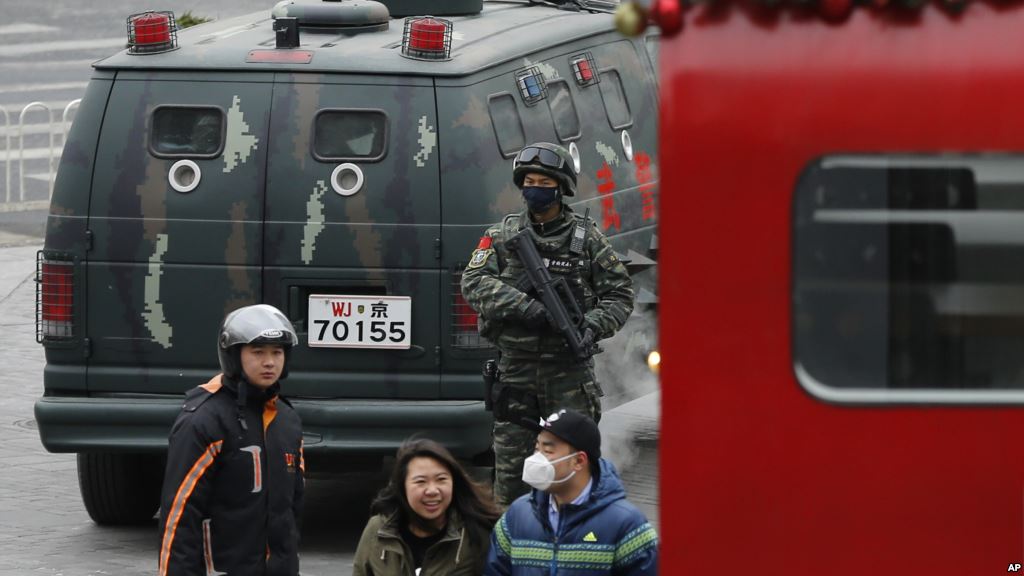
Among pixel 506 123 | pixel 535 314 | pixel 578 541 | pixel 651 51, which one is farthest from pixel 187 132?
pixel 578 541

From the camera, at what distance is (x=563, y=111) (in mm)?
9672

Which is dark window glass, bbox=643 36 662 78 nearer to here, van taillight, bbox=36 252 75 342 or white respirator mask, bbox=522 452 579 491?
van taillight, bbox=36 252 75 342

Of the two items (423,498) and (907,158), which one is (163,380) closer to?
(423,498)

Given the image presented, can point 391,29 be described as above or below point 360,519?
above

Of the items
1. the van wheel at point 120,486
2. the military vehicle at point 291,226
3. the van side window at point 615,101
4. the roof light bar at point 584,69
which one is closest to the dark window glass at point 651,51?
the van side window at point 615,101

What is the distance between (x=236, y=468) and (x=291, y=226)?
108 inches

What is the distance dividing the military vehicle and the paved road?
0.47 meters

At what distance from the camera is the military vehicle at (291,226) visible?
28.8ft

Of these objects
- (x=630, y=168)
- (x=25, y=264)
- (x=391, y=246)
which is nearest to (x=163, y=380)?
(x=391, y=246)

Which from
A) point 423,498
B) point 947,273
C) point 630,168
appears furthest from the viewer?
point 630,168

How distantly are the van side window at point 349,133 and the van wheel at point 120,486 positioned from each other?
1.67m

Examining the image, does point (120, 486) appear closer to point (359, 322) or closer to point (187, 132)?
point (359, 322)

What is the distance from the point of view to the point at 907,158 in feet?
13.6

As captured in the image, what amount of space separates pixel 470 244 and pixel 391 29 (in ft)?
4.46
